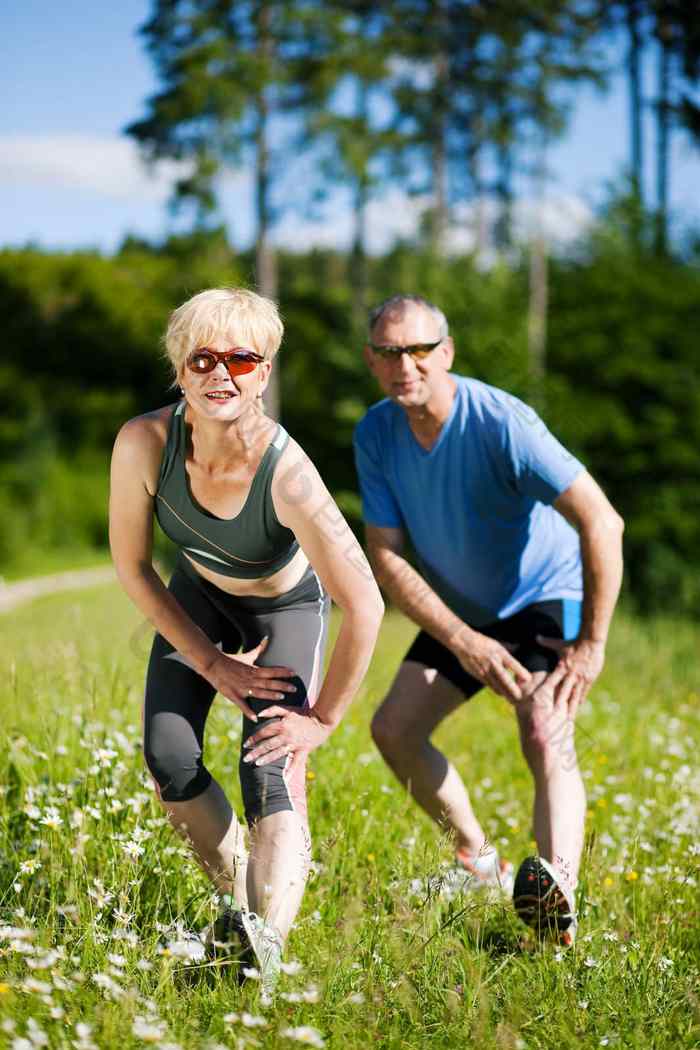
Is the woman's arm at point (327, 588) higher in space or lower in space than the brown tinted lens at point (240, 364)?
lower

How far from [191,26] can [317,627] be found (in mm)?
20138

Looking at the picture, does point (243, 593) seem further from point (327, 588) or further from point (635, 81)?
point (635, 81)

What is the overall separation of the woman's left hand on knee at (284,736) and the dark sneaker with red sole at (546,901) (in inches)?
27.9

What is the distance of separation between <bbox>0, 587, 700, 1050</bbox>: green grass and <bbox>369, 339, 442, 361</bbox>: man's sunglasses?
1500 millimetres

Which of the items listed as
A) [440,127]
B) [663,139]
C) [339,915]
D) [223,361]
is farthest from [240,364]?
[440,127]

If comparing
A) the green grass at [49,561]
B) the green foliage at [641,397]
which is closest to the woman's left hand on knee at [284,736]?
the green foliage at [641,397]

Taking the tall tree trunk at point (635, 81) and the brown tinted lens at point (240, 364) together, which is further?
the tall tree trunk at point (635, 81)

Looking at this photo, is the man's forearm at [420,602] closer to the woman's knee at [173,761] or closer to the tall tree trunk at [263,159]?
the woman's knee at [173,761]

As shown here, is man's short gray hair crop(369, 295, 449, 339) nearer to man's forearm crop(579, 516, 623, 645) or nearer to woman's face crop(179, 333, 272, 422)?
man's forearm crop(579, 516, 623, 645)

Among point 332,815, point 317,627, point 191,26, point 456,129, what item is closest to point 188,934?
point 317,627

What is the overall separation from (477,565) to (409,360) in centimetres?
80

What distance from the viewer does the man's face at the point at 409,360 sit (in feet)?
12.5

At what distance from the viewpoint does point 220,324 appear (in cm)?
282

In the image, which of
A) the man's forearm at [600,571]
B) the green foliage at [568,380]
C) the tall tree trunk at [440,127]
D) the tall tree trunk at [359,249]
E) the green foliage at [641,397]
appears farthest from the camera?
the tall tree trunk at [440,127]
